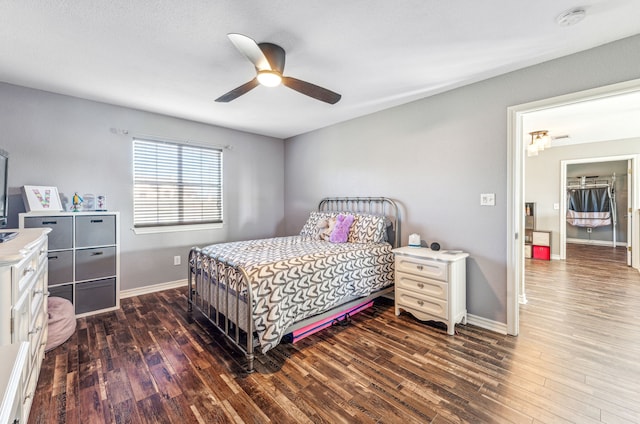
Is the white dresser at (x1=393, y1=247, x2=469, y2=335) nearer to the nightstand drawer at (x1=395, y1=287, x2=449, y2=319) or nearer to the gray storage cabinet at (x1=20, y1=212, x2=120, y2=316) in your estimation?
the nightstand drawer at (x1=395, y1=287, x2=449, y2=319)

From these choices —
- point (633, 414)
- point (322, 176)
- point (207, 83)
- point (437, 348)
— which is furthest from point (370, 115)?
point (633, 414)

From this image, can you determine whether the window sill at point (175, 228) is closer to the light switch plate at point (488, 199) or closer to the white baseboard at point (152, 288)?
the white baseboard at point (152, 288)

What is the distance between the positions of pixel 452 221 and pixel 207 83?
3.00 metres

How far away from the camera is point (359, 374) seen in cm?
203

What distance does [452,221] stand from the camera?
3.04m

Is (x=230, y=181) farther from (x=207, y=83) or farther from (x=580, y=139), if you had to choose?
(x=580, y=139)

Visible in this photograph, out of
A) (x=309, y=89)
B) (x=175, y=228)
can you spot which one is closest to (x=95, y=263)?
(x=175, y=228)

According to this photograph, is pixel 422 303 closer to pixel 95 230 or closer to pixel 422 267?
pixel 422 267

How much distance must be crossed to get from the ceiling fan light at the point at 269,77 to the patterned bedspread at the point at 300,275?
4.79ft

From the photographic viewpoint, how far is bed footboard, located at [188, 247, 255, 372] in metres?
2.07

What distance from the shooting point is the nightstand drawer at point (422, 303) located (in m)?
2.67

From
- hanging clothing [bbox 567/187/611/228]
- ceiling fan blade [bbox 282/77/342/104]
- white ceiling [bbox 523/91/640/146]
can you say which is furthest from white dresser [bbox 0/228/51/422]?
hanging clothing [bbox 567/187/611/228]

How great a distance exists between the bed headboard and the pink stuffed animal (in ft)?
1.24

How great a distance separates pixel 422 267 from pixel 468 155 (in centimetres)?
127
